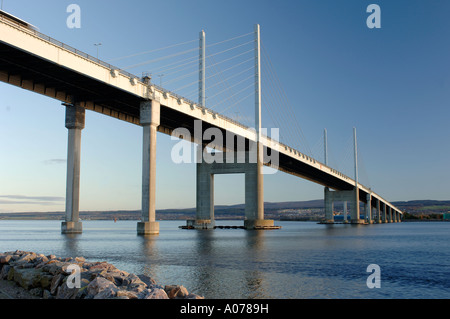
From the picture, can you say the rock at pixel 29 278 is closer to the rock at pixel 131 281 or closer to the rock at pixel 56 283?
the rock at pixel 56 283

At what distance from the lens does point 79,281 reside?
1368 centimetres

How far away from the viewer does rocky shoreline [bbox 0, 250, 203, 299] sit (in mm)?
11712

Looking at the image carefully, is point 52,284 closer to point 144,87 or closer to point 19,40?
point 19,40

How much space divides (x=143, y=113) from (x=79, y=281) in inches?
1637

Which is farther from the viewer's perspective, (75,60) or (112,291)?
(75,60)

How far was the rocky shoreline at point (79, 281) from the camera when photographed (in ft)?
38.4

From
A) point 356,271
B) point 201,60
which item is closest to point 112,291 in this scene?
point 356,271

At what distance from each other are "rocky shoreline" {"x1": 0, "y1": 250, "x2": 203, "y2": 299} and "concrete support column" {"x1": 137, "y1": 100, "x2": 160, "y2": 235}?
34.3 meters

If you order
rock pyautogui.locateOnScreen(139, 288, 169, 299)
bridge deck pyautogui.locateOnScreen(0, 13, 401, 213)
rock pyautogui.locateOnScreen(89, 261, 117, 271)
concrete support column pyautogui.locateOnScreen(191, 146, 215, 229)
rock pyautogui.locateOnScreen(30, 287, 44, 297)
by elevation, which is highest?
bridge deck pyautogui.locateOnScreen(0, 13, 401, 213)

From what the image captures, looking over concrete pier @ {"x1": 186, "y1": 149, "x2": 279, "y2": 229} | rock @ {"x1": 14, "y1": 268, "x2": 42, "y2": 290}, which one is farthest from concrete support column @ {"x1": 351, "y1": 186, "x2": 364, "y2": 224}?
rock @ {"x1": 14, "y1": 268, "x2": 42, "y2": 290}

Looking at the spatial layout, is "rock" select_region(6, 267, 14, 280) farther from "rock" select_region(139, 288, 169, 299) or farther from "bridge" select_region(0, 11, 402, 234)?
"bridge" select_region(0, 11, 402, 234)

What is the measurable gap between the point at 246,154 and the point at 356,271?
62378mm

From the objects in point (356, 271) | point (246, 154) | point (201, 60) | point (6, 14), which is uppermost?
point (201, 60)
